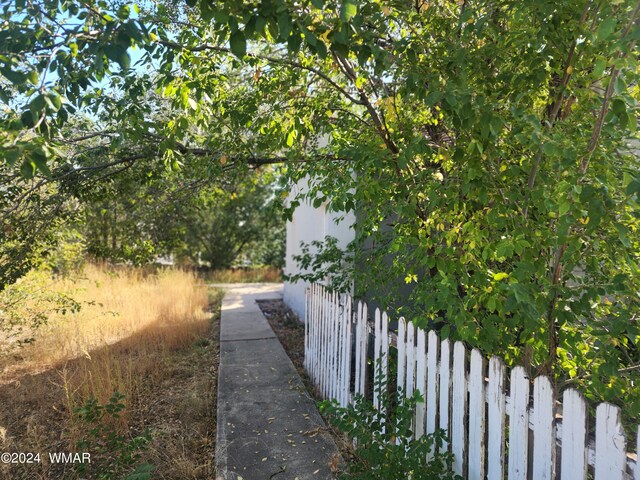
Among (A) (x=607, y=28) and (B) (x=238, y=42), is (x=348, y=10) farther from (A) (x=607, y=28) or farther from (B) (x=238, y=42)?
(A) (x=607, y=28)

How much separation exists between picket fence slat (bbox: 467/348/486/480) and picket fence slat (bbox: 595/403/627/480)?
637 mm

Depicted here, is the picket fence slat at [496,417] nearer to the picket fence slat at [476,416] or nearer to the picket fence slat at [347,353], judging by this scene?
the picket fence slat at [476,416]

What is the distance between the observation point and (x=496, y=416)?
223 centimetres

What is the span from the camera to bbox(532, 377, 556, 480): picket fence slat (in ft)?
6.33

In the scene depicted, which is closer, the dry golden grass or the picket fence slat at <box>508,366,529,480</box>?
the picket fence slat at <box>508,366,529,480</box>

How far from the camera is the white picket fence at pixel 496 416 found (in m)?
1.74

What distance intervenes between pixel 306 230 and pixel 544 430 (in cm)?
746

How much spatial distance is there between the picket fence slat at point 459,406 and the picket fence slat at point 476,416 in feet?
0.18

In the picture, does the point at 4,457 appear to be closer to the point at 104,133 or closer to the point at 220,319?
the point at 104,133

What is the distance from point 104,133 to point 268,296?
8.50 metres

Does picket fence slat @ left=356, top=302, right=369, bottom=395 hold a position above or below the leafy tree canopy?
below

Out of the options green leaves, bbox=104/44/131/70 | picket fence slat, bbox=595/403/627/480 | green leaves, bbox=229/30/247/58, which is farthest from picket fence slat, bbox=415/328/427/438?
green leaves, bbox=104/44/131/70

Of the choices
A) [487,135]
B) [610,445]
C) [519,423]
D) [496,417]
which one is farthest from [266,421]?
[487,135]

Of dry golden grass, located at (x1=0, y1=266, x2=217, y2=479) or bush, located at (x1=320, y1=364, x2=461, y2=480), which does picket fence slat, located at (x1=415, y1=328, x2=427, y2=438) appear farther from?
dry golden grass, located at (x1=0, y1=266, x2=217, y2=479)
